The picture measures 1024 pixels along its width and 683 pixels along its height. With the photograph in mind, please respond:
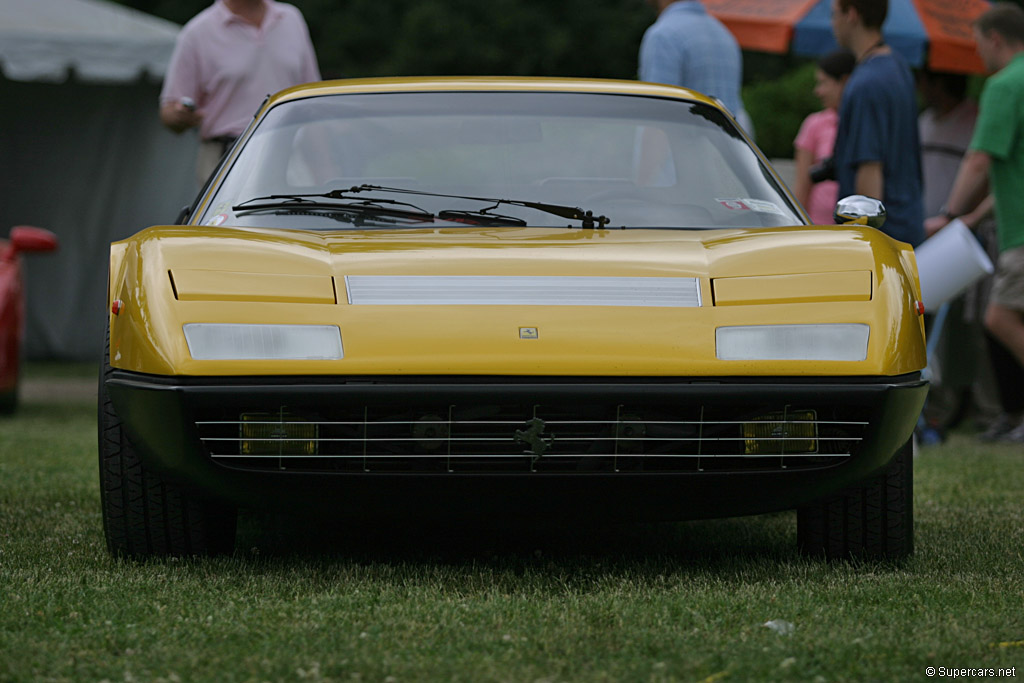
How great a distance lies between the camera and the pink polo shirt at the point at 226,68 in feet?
20.5

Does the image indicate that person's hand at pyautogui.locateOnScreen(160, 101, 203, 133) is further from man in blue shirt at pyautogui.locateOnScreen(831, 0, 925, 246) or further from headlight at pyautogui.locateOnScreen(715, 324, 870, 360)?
headlight at pyautogui.locateOnScreen(715, 324, 870, 360)

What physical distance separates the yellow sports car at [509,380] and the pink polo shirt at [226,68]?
302 centimetres

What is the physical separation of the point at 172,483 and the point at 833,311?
1.49m

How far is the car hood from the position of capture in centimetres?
294

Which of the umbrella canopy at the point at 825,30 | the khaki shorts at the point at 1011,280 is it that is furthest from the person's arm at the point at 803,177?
the umbrella canopy at the point at 825,30

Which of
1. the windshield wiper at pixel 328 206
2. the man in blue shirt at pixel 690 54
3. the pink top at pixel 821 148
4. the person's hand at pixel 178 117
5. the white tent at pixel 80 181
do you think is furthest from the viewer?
the white tent at pixel 80 181

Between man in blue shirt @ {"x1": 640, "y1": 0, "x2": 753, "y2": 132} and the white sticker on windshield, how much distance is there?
8.97 ft

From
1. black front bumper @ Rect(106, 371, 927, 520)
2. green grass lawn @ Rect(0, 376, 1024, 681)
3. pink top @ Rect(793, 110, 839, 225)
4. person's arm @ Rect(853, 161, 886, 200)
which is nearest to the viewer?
green grass lawn @ Rect(0, 376, 1024, 681)

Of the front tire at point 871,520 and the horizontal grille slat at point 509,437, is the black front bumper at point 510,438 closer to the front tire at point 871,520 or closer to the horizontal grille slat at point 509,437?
the horizontal grille slat at point 509,437

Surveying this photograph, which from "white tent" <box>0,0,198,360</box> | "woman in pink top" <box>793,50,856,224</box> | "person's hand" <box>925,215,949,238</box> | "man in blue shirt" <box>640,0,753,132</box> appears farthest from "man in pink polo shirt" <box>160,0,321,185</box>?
"white tent" <box>0,0,198,360</box>

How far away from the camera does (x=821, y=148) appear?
24.6 feet

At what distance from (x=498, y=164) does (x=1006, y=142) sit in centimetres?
328

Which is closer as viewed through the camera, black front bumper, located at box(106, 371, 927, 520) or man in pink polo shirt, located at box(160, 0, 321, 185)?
black front bumper, located at box(106, 371, 927, 520)

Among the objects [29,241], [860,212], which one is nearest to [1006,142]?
[860,212]
